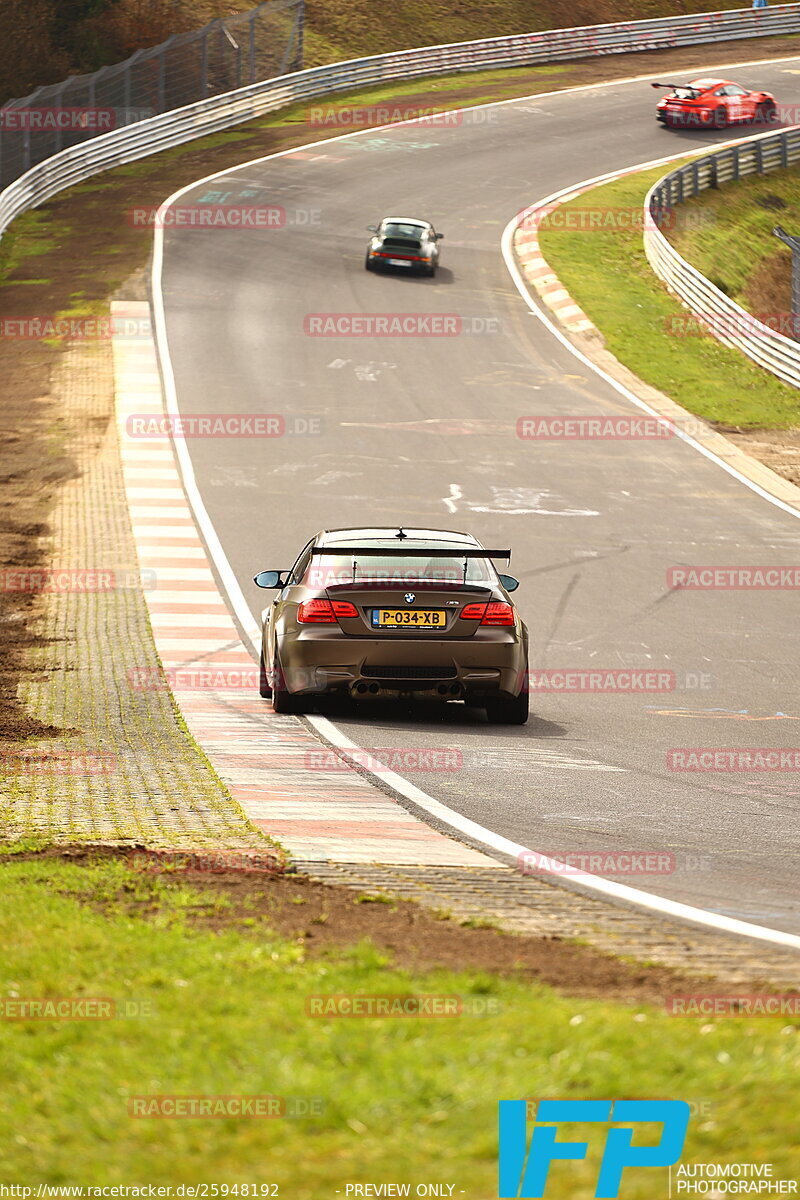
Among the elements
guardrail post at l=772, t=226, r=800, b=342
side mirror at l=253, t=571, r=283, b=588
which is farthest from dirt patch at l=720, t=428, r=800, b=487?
side mirror at l=253, t=571, r=283, b=588

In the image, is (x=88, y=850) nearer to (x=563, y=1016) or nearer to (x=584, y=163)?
(x=563, y=1016)

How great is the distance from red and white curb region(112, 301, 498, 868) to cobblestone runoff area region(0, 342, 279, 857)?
21 centimetres

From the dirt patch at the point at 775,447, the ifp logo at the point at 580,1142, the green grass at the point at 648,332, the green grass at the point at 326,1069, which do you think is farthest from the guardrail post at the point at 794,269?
the ifp logo at the point at 580,1142

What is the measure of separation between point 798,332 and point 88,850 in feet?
130

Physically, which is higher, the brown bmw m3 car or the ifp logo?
the ifp logo

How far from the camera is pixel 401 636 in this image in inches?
465

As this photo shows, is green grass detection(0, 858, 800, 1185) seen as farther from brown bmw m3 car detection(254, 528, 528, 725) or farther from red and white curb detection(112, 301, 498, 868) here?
brown bmw m3 car detection(254, 528, 528, 725)

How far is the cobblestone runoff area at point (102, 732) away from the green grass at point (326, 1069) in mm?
2390

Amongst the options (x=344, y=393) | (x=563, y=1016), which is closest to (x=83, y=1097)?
(x=563, y=1016)

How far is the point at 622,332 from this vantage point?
36031mm

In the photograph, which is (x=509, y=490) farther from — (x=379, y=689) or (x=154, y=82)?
(x=154, y=82)

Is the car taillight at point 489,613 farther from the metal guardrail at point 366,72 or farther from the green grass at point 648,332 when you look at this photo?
the metal guardrail at point 366,72

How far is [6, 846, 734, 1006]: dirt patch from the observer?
5.23 metres

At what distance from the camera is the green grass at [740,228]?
4412 cm
